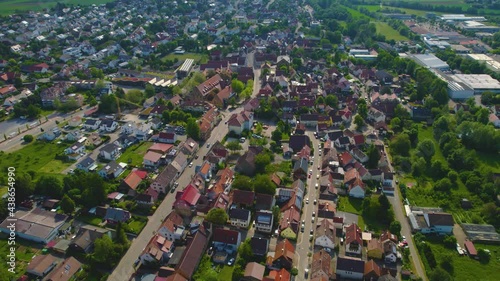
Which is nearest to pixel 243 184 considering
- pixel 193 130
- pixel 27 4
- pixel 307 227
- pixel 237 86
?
pixel 307 227

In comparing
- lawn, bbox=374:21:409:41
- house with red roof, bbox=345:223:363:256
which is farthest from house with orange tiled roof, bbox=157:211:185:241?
Result: lawn, bbox=374:21:409:41

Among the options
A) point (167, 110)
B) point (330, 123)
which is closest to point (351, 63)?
point (330, 123)

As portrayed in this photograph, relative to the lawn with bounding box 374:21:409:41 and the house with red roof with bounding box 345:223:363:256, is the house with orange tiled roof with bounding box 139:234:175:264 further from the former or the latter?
the lawn with bounding box 374:21:409:41

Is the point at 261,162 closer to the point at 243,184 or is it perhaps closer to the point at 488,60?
the point at 243,184

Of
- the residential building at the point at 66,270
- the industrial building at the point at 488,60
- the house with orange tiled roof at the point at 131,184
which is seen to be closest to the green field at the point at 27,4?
the house with orange tiled roof at the point at 131,184

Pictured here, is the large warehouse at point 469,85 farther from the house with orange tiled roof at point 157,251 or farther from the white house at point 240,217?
the house with orange tiled roof at point 157,251

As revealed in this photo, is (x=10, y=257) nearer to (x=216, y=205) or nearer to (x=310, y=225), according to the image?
(x=216, y=205)
